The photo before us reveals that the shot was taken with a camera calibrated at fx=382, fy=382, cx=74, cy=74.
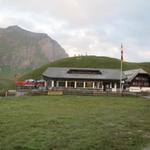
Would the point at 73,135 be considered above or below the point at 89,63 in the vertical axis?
below

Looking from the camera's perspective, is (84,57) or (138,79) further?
(84,57)

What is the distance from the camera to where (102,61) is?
167 m

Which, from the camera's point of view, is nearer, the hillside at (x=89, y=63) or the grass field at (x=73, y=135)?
the grass field at (x=73, y=135)

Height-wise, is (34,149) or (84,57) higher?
(84,57)

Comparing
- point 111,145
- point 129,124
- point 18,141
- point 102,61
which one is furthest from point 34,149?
point 102,61

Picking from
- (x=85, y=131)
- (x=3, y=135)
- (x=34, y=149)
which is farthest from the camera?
(x=85, y=131)

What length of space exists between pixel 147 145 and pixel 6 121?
10996 millimetres

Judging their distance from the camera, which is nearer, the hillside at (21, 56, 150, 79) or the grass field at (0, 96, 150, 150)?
the grass field at (0, 96, 150, 150)

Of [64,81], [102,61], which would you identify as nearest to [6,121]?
[64,81]

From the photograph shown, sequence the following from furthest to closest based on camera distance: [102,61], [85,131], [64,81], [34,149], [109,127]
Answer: [102,61], [64,81], [109,127], [85,131], [34,149]

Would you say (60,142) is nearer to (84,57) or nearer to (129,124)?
(129,124)

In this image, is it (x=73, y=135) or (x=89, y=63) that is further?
(x=89, y=63)

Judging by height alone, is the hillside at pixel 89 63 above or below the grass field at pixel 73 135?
above

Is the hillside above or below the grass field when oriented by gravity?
above
